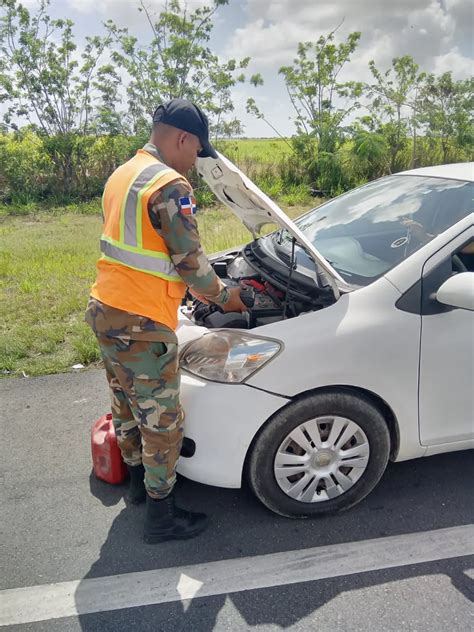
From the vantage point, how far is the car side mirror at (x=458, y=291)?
213 centimetres

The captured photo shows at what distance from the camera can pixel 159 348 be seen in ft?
7.03

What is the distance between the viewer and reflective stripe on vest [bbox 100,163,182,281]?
198cm

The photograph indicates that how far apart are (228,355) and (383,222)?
136 centimetres

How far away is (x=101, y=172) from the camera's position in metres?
14.1

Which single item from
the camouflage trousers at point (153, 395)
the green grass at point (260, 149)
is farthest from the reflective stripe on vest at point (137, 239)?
the green grass at point (260, 149)

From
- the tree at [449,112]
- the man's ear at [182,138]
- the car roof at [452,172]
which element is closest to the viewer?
the man's ear at [182,138]

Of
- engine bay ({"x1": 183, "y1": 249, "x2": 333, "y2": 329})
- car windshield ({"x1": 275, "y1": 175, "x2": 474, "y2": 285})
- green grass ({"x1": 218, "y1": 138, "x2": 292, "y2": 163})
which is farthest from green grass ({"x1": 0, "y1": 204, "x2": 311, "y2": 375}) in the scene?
green grass ({"x1": 218, "y1": 138, "x2": 292, "y2": 163})

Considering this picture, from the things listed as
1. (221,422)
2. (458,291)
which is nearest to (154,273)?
(221,422)

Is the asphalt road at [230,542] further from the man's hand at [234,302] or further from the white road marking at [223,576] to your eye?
the man's hand at [234,302]

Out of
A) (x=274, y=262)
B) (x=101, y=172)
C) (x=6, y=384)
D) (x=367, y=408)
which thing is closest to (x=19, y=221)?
(x=101, y=172)

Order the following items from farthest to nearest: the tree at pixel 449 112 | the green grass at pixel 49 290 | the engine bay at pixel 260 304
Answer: the tree at pixel 449 112, the green grass at pixel 49 290, the engine bay at pixel 260 304

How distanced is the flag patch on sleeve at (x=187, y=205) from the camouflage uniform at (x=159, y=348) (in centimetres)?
1

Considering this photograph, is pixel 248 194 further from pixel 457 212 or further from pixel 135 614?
pixel 135 614

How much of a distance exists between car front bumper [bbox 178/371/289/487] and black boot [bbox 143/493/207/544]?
207 millimetres
